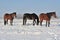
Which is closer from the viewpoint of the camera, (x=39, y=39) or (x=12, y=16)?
(x=39, y=39)

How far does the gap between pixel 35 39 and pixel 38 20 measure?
13777 mm

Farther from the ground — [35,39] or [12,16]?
[12,16]

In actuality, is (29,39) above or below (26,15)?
below

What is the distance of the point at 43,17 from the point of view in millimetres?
22500

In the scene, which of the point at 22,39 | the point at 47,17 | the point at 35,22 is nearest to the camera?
the point at 22,39

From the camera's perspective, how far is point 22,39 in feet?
32.8

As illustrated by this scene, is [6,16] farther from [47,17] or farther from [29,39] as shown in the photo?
[29,39]

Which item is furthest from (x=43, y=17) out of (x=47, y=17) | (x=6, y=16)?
(x=6, y=16)

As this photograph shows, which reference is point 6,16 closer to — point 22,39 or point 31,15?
point 31,15

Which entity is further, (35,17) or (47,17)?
(35,17)

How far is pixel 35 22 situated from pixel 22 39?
1365cm

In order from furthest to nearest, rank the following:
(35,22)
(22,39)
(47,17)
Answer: (35,22)
(47,17)
(22,39)

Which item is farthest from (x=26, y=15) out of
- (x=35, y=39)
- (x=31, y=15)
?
(x=35, y=39)

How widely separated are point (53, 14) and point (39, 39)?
506 inches
